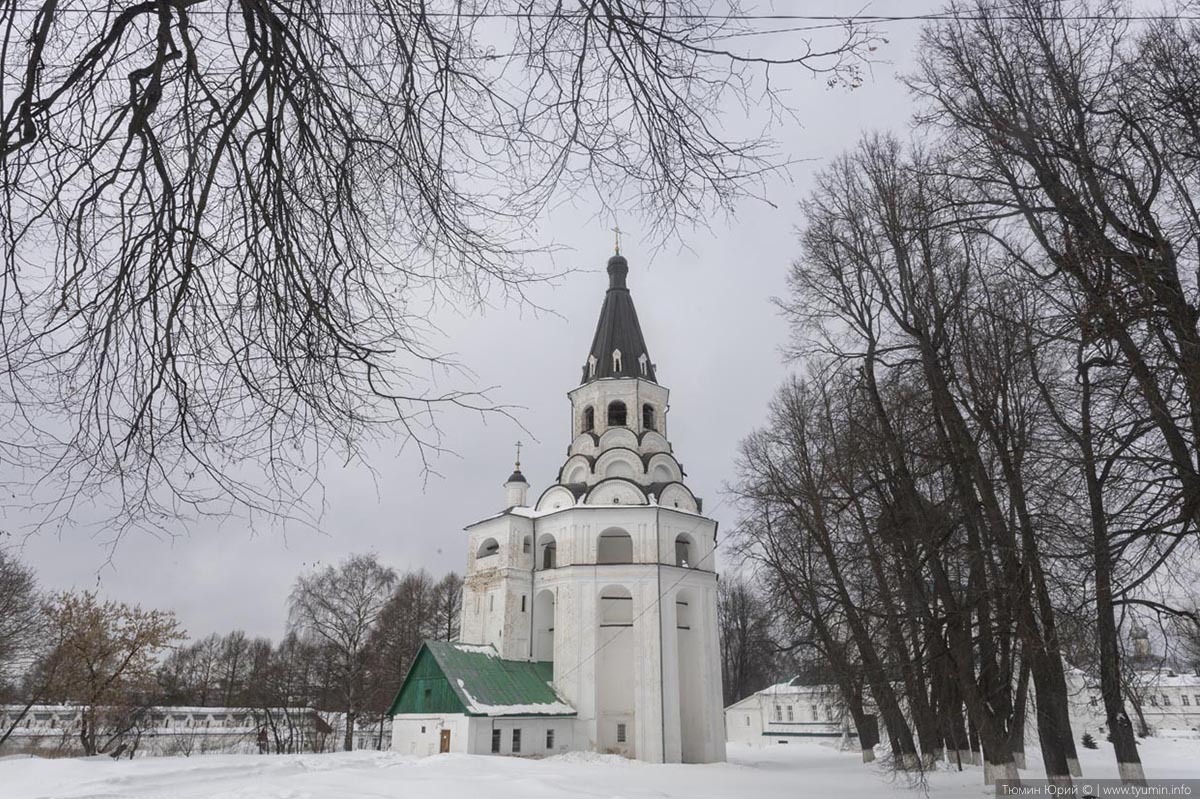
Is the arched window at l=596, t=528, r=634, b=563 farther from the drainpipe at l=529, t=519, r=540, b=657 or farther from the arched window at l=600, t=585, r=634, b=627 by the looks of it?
the drainpipe at l=529, t=519, r=540, b=657

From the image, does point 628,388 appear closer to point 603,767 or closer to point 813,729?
point 603,767

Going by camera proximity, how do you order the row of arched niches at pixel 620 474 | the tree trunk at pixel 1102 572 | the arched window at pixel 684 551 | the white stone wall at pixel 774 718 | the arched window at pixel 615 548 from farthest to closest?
the white stone wall at pixel 774 718 < the arched window at pixel 615 548 < the arched window at pixel 684 551 < the row of arched niches at pixel 620 474 < the tree trunk at pixel 1102 572

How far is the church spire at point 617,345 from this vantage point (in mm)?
35062

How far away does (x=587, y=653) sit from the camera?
93.4 feet

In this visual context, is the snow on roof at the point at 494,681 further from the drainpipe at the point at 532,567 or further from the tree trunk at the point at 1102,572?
the tree trunk at the point at 1102,572

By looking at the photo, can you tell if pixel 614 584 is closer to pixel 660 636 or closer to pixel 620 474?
pixel 660 636

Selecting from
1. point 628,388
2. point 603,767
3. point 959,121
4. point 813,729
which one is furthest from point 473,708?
point 813,729

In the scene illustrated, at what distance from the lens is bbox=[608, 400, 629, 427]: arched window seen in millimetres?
34281

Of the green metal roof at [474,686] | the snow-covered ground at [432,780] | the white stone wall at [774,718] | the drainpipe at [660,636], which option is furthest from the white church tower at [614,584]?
the white stone wall at [774,718]

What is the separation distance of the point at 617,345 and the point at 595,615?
505 inches

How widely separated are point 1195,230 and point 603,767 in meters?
21.6

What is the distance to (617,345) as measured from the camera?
1401 inches

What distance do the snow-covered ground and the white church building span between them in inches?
131

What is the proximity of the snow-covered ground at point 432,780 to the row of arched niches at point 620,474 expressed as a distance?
10914 millimetres
